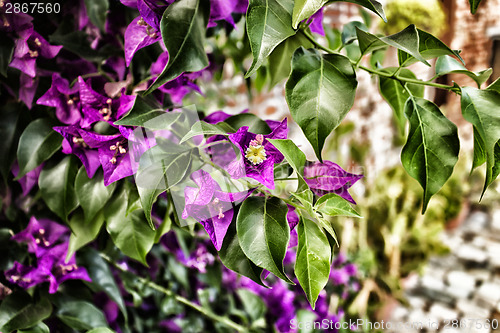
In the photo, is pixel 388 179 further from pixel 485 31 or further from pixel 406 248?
pixel 485 31

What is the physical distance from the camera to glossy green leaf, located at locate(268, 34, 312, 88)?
1.20 ft

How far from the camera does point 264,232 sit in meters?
0.26

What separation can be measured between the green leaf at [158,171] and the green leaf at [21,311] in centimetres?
21

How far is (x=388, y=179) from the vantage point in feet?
7.07

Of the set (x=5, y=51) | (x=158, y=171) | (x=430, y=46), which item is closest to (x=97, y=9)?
(x=5, y=51)

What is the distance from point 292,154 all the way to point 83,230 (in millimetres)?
249

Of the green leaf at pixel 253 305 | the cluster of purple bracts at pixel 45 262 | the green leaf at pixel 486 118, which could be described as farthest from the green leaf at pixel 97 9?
the green leaf at pixel 253 305

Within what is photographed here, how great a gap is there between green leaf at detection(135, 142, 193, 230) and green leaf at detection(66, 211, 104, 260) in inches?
5.5

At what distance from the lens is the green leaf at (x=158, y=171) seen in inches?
10.6

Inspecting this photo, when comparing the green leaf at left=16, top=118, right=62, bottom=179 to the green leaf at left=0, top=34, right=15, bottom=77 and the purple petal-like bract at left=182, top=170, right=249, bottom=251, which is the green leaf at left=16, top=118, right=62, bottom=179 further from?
the purple petal-like bract at left=182, top=170, right=249, bottom=251

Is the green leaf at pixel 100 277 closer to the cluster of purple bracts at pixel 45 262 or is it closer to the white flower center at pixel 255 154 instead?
the cluster of purple bracts at pixel 45 262

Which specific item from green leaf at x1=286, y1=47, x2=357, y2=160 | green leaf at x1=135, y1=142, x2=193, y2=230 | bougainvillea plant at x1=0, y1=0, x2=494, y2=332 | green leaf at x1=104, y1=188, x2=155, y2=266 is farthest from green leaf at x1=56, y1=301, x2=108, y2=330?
green leaf at x1=286, y1=47, x2=357, y2=160

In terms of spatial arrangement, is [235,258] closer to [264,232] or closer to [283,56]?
[264,232]

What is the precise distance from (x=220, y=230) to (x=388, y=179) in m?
2.05
